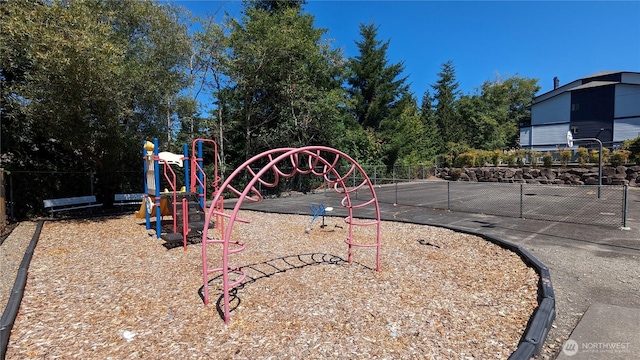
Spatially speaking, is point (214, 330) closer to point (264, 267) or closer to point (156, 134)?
point (264, 267)

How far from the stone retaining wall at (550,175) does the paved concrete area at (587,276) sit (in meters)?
11.6

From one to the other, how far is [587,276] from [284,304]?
4.28 metres

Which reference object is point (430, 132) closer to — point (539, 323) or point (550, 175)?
point (550, 175)

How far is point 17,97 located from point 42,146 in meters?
2.70

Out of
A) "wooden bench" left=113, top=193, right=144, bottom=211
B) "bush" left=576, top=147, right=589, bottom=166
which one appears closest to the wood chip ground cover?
"wooden bench" left=113, top=193, right=144, bottom=211

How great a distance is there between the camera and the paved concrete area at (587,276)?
2.91 metres

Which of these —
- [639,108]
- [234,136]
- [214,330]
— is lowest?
[214,330]

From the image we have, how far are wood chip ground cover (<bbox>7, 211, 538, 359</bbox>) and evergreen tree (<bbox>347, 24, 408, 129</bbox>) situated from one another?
2103 cm

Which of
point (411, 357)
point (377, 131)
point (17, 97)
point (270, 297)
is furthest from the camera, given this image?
point (377, 131)

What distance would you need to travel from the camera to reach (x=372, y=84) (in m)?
26.2

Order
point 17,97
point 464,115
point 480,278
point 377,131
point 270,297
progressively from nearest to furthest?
point 270,297, point 480,278, point 17,97, point 377,131, point 464,115

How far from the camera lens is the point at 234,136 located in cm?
1770

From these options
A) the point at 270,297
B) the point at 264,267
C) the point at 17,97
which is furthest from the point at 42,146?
the point at 270,297

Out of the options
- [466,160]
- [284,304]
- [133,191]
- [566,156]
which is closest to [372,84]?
[466,160]
